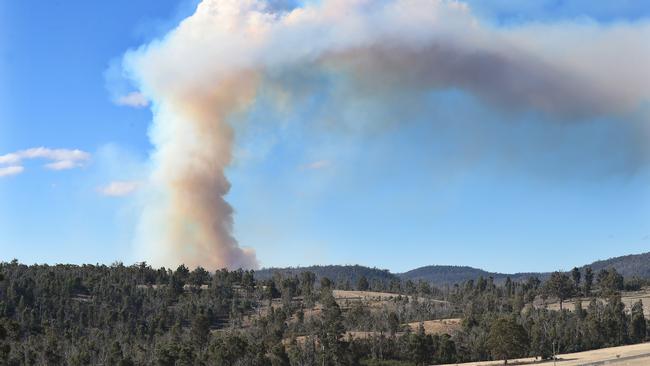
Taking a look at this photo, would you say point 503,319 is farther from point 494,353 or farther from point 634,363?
point 634,363

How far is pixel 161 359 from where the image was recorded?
17038 cm

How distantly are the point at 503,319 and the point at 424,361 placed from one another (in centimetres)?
2637

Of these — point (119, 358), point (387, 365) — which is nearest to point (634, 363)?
point (387, 365)

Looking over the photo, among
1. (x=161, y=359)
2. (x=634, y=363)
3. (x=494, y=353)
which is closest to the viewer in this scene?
(x=634, y=363)

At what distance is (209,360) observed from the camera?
174375 mm

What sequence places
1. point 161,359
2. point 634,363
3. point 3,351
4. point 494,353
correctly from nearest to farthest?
point 3,351
point 634,363
point 161,359
point 494,353

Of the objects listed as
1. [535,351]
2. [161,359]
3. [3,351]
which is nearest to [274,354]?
[161,359]

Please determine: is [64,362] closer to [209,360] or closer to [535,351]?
[209,360]

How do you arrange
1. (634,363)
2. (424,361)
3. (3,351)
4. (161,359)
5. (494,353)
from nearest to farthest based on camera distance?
(3,351), (634,363), (161,359), (494,353), (424,361)

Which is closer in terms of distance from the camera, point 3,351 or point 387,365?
point 3,351

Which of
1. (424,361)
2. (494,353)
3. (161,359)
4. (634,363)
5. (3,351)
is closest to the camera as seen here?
(3,351)

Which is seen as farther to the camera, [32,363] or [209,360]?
[32,363]

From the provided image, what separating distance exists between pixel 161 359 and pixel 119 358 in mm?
15351

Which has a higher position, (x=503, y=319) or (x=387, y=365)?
(x=503, y=319)
